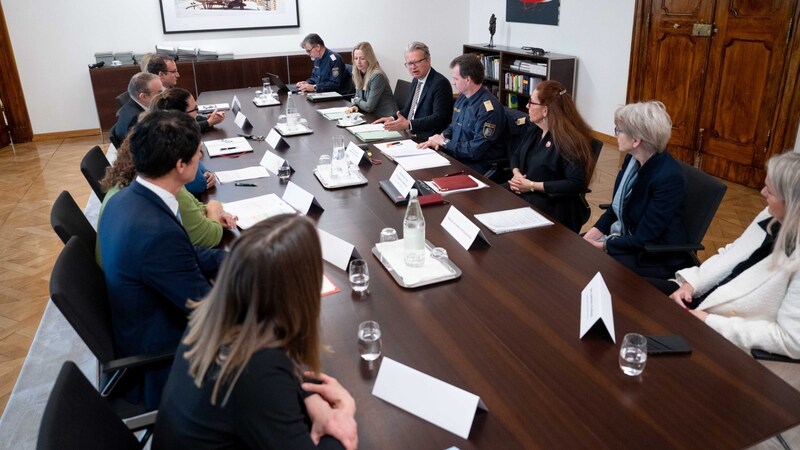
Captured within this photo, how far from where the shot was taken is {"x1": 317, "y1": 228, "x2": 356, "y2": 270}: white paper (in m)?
2.13

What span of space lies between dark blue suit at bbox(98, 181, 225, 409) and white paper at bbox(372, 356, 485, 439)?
713mm

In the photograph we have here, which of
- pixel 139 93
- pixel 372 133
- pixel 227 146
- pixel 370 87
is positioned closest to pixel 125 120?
pixel 139 93

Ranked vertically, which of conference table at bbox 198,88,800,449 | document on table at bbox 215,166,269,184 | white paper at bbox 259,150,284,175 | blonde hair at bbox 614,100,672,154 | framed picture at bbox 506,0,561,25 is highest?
framed picture at bbox 506,0,561,25

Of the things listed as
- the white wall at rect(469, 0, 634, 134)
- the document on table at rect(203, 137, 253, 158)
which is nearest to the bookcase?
the white wall at rect(469, 0, 634, 134)

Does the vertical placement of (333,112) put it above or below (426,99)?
below

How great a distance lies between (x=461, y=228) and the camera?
237 centimetres

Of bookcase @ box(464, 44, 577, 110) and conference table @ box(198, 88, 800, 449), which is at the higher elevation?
bookcase @ box(464, 44, 577, 110)

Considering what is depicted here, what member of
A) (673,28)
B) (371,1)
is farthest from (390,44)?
(673,28)

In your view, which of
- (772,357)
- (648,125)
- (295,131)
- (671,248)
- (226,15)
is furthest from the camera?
(226,15)

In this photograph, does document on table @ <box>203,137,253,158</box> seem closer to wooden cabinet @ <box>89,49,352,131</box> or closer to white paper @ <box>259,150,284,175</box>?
white paper @ <box>259,150,284,175</box>

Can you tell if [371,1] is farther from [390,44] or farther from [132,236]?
[132,236]

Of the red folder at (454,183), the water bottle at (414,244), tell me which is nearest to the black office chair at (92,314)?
the water bottle at (414,244)

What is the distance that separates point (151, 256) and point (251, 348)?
797 millimetres

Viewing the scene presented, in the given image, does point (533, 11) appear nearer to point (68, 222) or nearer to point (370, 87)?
point (370, 87)
